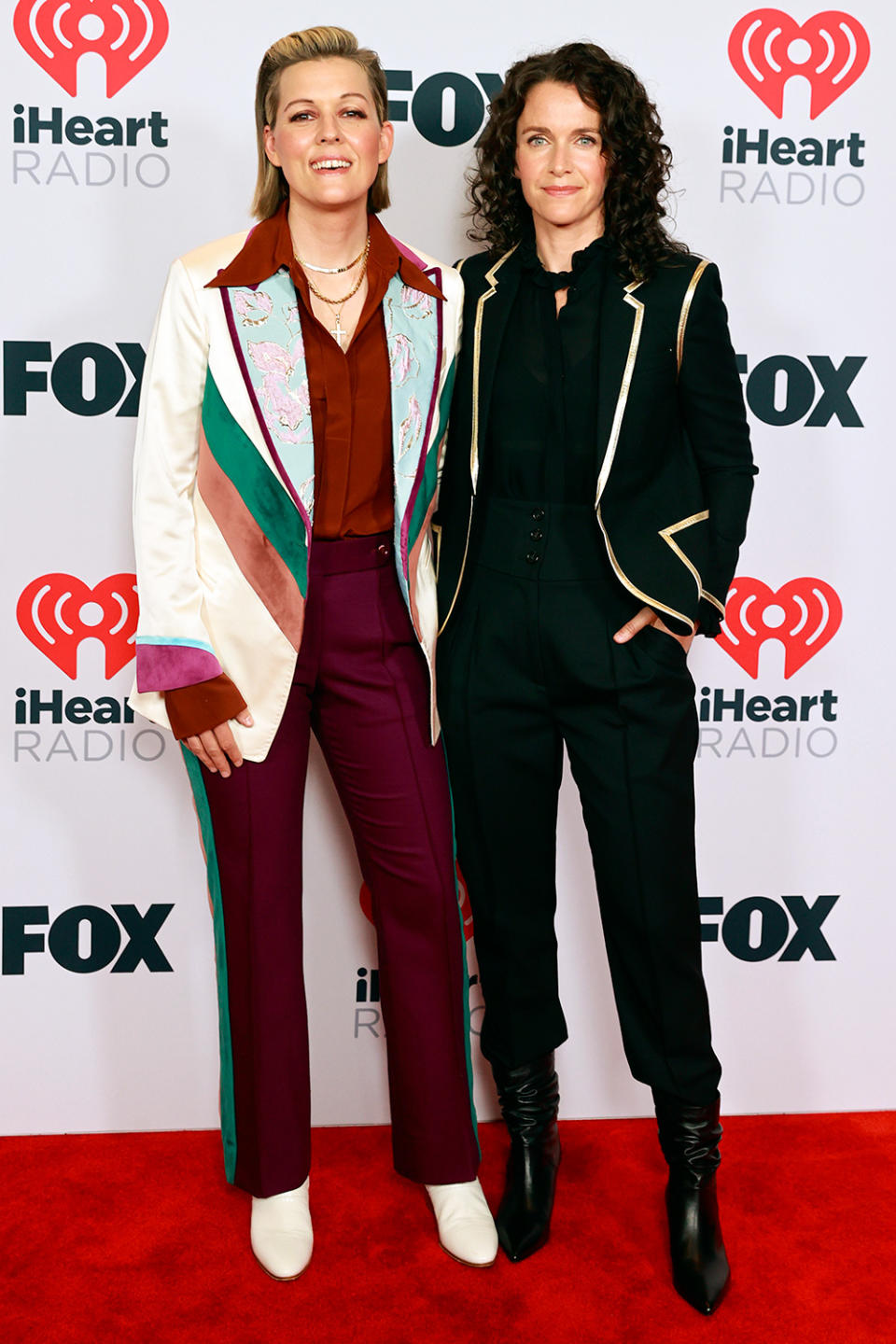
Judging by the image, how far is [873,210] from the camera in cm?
258

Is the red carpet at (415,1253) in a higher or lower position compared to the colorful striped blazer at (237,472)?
lower

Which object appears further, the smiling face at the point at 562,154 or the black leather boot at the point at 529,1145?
the black leather boot at the point at 529,1145

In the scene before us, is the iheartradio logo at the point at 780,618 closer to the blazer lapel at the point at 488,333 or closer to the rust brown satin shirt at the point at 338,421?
the blazer lapel at the point at 488,333

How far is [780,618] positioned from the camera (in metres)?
2.69

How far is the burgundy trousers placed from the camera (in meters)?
2.16

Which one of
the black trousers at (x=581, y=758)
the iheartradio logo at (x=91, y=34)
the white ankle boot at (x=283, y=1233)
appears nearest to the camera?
the black trousers at (x=581, y=758)

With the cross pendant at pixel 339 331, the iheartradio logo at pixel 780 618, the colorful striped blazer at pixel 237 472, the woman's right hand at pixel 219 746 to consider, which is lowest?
the woman's right hand at pixel 219 746

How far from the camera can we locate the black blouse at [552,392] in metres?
2.09

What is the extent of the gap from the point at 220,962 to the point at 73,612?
2.56 feet

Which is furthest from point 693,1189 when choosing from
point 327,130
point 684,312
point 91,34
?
point 91,34

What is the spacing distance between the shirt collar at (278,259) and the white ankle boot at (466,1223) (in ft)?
5.09

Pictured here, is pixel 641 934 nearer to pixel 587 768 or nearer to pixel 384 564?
pixel 587 768

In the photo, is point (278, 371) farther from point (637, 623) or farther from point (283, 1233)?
point (283, 1233)

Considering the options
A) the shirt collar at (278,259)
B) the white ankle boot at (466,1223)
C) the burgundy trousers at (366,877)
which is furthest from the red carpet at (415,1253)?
the shirt collar at (278,259)
